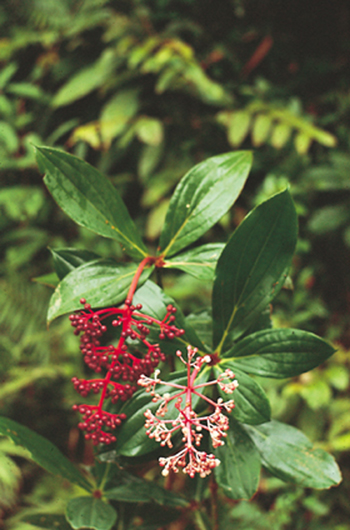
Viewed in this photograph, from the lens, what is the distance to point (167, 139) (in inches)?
74.5

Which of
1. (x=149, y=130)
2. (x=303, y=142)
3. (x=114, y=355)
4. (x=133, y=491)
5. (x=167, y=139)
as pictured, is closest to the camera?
(x=114, y=355)

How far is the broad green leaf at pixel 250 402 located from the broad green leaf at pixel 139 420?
0.05 metres

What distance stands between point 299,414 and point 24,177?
5.91 ft

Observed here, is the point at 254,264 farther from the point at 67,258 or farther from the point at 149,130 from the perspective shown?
A: the point at 149,130

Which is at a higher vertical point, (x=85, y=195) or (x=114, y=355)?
(x=85, y=195)

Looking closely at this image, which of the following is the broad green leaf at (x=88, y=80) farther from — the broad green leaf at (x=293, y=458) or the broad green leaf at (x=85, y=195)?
the broad green leaf at (x=293, y=458)

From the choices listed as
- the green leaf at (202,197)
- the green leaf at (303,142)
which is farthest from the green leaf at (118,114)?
the green leaf at (202,197)

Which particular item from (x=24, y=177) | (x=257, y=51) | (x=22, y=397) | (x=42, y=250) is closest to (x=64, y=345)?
(x=22, y=397)

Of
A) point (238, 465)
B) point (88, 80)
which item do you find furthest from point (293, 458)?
point (88, 80)

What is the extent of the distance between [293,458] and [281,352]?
17cm

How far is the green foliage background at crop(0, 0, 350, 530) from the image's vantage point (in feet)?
5.35

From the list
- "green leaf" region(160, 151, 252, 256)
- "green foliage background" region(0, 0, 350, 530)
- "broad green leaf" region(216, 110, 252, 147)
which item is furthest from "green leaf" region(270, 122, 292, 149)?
"green leaf" region(160, 151, 252, 256)

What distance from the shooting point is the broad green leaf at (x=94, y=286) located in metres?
0.45

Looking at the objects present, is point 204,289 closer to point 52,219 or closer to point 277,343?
point 52,219
